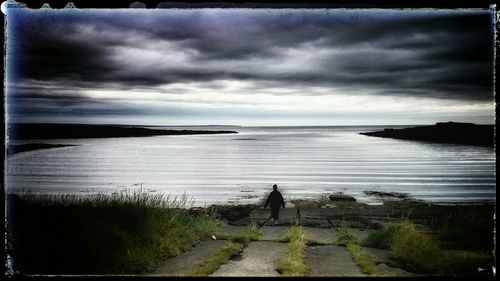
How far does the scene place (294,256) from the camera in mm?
6438

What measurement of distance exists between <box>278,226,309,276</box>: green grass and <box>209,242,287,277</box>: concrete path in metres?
0.15

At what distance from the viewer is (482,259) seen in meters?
5.66

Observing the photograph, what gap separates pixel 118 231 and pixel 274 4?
4.85m

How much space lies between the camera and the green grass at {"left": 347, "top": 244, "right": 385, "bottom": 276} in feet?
19.3

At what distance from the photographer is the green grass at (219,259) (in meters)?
5.72

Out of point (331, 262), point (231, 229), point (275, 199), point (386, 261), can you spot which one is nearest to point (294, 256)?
point (331, 262)

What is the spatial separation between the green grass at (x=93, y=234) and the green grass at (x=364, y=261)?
333cm

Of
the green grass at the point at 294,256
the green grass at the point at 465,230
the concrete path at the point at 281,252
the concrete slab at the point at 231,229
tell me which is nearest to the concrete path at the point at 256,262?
the concrete path at the point at 281,252

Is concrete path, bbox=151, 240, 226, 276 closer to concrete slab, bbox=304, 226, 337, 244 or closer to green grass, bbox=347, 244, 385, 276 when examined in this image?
concrete slab, bbox=304, 226, 337, 244

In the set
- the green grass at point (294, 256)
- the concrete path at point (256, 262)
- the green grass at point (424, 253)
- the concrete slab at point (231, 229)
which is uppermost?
the green grass at point (424, 253)

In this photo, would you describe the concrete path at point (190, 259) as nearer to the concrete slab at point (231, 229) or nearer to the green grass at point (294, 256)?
the concrete slab at point (231, 229)

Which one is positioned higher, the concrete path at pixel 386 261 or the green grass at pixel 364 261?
the green grass at pixel 364 261

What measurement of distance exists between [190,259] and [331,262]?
2586mm

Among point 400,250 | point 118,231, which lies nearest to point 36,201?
point 118,231
